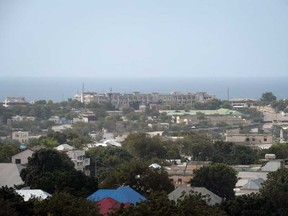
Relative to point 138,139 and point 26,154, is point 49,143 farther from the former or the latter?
point 26,154

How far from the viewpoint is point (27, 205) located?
22.4 meters

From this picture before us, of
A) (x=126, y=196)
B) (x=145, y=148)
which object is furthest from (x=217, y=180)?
(x=145, y=148)

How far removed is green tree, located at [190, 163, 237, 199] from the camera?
1260 inches

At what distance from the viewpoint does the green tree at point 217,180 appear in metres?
32.0

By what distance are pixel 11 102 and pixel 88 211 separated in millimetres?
71047

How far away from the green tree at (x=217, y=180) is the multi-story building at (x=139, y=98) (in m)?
64.1

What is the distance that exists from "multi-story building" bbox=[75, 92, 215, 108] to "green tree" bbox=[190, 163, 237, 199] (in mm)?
64149

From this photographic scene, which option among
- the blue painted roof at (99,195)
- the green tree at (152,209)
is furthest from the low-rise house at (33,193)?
the green tree at (152,209)

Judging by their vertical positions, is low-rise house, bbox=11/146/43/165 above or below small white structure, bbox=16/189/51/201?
below

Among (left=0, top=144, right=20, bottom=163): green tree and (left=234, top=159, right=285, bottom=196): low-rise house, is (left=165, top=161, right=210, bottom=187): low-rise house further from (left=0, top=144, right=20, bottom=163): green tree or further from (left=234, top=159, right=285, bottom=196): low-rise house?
(left=0, top=144, right=20, bottom=163): green tree

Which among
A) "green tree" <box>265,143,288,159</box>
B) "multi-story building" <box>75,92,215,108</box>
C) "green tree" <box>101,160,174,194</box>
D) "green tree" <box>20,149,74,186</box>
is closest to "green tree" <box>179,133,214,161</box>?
"green tree" <box>265,143,288,159</box>

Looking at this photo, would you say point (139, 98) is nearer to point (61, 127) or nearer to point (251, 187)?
point (61, 127)

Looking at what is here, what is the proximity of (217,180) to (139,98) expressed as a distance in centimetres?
6984

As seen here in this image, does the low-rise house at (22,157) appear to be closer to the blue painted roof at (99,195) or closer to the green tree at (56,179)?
the green tree at (56,179)
